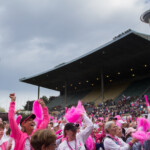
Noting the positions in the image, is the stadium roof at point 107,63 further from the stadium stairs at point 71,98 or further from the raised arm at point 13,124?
the raised arm at point 13,124

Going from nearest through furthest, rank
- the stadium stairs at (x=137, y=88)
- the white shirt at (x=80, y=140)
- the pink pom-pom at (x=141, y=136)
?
the pink pom-pom at (x=141, y=136)
the white shirt at (x=80, y=140)
the stadium stairs at (x=137, y=88)

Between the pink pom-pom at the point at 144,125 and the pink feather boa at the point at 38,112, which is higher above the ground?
the pink feather boa at the point at 38,112

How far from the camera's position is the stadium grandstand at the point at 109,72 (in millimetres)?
22038

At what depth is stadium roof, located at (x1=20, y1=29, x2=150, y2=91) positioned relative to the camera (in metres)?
21.0

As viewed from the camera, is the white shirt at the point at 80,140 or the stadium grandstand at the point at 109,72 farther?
the stadium grandstand at the point at 109,72

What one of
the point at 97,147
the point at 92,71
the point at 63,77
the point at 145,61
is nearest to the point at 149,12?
the point at 145,61

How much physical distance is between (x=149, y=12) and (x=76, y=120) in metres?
28.0

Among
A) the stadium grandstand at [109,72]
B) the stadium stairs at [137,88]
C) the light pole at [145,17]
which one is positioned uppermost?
the light pole at [145,17]

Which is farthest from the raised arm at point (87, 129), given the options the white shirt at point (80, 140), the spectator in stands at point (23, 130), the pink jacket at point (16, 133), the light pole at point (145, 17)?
the light pole at point (145, 17)

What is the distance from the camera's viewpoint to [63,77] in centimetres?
3397

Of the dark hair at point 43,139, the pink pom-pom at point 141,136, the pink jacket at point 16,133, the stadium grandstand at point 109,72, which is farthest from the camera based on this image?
the stadium grandstand at point 109,72

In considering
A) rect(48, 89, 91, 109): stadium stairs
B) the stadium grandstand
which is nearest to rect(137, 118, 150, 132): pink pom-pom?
the stadium grandstand

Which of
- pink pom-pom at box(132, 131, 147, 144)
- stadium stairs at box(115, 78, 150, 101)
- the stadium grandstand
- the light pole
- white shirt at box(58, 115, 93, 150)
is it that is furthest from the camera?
the light pole

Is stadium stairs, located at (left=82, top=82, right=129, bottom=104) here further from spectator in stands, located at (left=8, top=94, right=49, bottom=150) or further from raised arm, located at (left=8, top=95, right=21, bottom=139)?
raised arm, located at (left=8, top=95, right=21, bottom=139)
